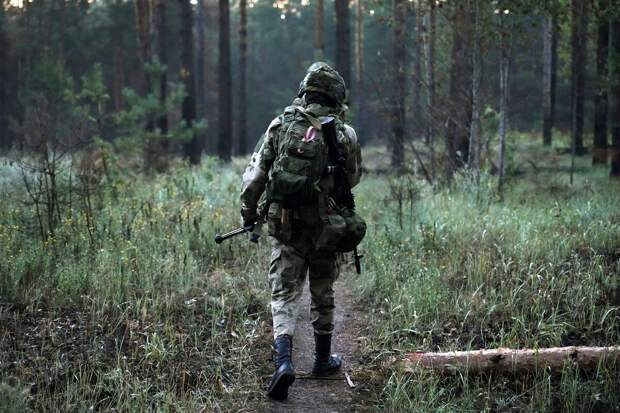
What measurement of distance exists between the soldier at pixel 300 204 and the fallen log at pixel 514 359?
776mm

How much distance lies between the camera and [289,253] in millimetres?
3926

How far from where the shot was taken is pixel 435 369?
3934 mm

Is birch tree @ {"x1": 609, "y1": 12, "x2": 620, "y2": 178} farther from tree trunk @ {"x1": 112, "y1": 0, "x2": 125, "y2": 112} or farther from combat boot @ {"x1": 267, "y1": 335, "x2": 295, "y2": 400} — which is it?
tree trunk @ {"x1": 112, "y1": 0, "x2": 125, "y2": 112}

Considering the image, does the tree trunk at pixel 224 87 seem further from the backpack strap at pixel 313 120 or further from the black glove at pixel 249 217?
the backpack strap at pixel 313 120

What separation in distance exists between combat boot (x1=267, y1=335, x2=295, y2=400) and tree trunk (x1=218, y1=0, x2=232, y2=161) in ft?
51.7

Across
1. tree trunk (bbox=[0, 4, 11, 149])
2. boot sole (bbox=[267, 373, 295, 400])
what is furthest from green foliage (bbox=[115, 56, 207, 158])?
tree trunk (bbox=[0, 4, 11, 149])

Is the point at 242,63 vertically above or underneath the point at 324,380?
above

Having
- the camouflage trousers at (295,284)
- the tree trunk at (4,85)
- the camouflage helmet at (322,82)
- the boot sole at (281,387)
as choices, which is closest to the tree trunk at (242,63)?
the tree trunk at (4,85)

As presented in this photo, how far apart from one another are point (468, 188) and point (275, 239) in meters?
5.94

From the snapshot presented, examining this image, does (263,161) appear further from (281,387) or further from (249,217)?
(281,387)

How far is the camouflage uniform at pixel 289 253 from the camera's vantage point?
3.89 metres

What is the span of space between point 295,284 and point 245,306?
4.49ft

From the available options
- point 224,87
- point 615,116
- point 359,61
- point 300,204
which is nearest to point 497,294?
point 300,204

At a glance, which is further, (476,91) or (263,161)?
(476,91)
